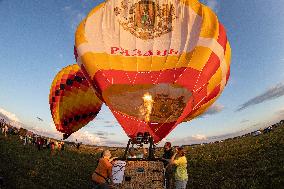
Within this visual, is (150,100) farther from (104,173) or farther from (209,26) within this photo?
(104,173)

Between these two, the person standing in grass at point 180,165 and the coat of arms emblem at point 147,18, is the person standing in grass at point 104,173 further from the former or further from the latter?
the coat of arms emblem at point 147,18

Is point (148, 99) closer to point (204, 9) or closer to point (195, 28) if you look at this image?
point (195, 28)

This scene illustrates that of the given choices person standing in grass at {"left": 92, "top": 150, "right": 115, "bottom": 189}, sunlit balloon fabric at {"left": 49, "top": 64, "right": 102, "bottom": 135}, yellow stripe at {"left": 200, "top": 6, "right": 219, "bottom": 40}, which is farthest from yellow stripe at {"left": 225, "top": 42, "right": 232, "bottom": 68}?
sunlit balloon fabric at {"left": 49, "top": 64, "right": 102, "bottom": 135}

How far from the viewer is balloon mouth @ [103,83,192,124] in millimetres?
12285

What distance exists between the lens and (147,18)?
13.5 metres

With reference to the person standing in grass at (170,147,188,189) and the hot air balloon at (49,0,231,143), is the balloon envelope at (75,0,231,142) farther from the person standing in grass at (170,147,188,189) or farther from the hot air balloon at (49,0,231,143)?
the person standing in grass at (170,147,188,189)

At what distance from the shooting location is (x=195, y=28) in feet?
42.6

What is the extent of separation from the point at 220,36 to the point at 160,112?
372cm

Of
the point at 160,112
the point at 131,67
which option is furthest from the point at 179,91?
the point at 131,67

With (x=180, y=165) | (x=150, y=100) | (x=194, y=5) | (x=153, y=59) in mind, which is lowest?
(x=180, y=165)

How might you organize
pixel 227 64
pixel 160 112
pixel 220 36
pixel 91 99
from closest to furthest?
pixel 160 112 → pixel 220 36 → pixel 227 64 → pixel 91 99

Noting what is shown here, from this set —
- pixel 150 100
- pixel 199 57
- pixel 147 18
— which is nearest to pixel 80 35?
pixel 147 18

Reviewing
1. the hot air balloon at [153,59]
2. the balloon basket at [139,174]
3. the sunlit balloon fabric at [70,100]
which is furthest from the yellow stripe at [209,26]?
the sunlit balloon fabric at [70,100]

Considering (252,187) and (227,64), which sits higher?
(227,64)
